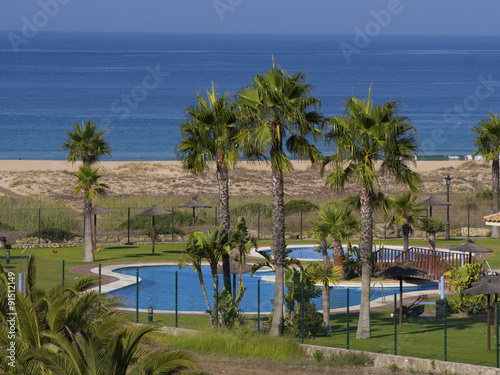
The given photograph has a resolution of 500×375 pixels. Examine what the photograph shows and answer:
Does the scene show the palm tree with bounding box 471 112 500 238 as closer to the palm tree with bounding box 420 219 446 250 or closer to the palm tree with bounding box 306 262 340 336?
the palm tree with bounding box 420 219 446 250

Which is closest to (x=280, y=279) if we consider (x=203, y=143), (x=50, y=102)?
(x=203, y=143)

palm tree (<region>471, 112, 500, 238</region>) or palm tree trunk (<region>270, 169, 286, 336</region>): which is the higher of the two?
palm tree (<region>471, 112, 500, 238</region>)

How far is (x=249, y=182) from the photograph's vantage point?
74.6 metres

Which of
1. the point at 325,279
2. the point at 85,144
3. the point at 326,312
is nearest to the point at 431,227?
the point at 85,144

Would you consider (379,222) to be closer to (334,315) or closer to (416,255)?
(416,255)

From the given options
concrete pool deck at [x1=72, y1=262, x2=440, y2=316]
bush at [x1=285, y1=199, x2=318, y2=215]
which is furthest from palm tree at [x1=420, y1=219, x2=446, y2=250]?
bush at [x1=285, y1=199, x2=318, y2=215]

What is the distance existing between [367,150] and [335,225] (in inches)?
363

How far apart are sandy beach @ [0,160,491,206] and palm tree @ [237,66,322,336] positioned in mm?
37632

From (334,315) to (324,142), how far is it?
7695 mm

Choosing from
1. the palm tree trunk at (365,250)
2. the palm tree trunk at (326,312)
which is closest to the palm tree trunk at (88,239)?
the palm tree trunk at (326,312)

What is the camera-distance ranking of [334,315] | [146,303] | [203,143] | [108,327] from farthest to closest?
[146,303] → [334,315] → [203,143] → [108,327]

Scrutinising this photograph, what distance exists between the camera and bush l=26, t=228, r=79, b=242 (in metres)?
47.2

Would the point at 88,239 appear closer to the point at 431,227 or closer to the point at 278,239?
the point at 278,239

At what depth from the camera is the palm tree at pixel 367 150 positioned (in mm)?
25109
